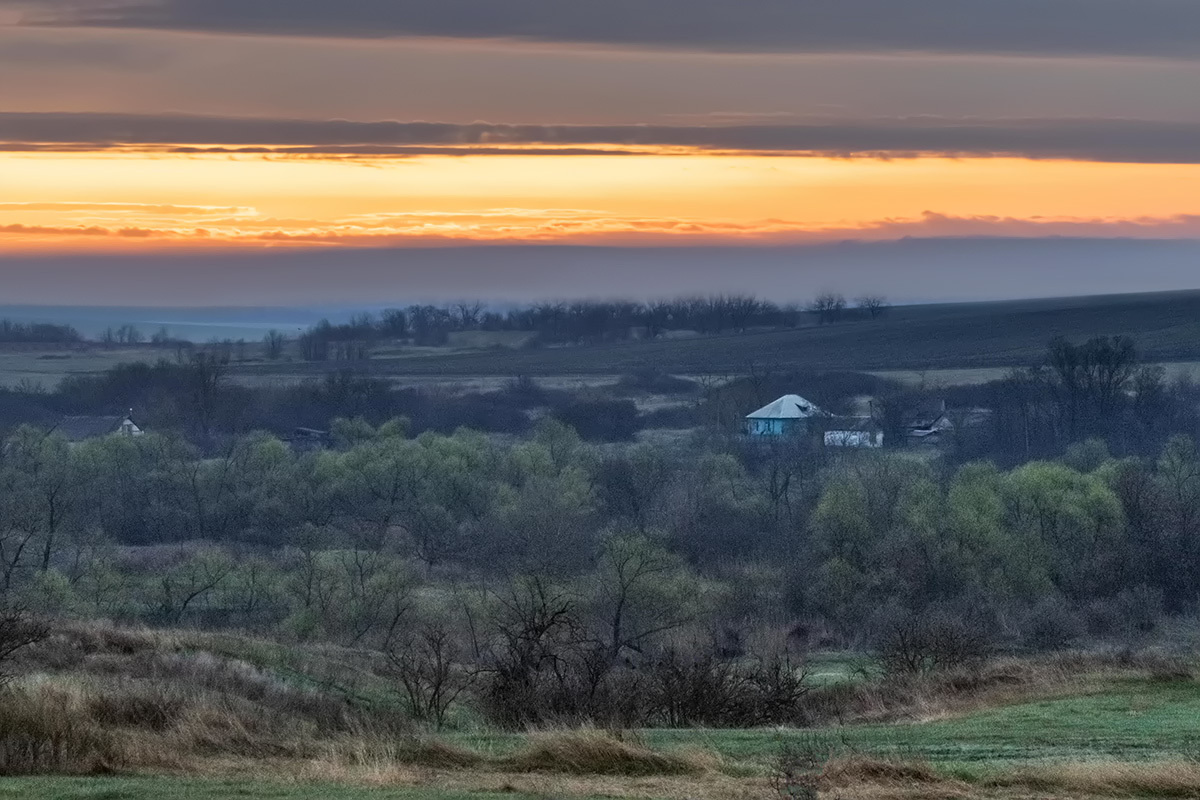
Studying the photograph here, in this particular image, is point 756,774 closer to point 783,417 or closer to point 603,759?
point 603,759

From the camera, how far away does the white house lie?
342 feet

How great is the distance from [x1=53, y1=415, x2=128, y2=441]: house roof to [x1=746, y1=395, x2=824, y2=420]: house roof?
5175 cm

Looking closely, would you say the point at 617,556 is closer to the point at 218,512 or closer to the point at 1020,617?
the point at 1020,617

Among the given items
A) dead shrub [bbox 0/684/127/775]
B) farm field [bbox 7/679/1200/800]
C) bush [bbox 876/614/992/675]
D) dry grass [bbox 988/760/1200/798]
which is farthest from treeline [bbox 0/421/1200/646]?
dry grass [bbox 988/760/1200/798]

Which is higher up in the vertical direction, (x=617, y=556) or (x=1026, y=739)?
(x=1026, y=739)

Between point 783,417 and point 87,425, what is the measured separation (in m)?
60.3

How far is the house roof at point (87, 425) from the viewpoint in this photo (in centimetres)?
11850

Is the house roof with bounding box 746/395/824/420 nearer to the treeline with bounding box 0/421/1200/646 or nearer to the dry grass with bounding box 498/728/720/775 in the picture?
the treeline with bounding box 0/421/1200/646

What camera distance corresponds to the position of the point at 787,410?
375 ft

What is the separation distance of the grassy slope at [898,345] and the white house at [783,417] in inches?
1073

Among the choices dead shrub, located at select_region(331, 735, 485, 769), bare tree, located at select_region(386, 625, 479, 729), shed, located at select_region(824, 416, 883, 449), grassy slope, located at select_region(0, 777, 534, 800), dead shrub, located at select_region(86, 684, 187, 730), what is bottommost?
shed, located at select_region(824, 416, 883, 449)

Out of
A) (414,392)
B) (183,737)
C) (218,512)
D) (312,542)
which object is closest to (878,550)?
(312,542)

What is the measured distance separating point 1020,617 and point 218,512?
43703 mm

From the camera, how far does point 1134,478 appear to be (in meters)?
64.5
